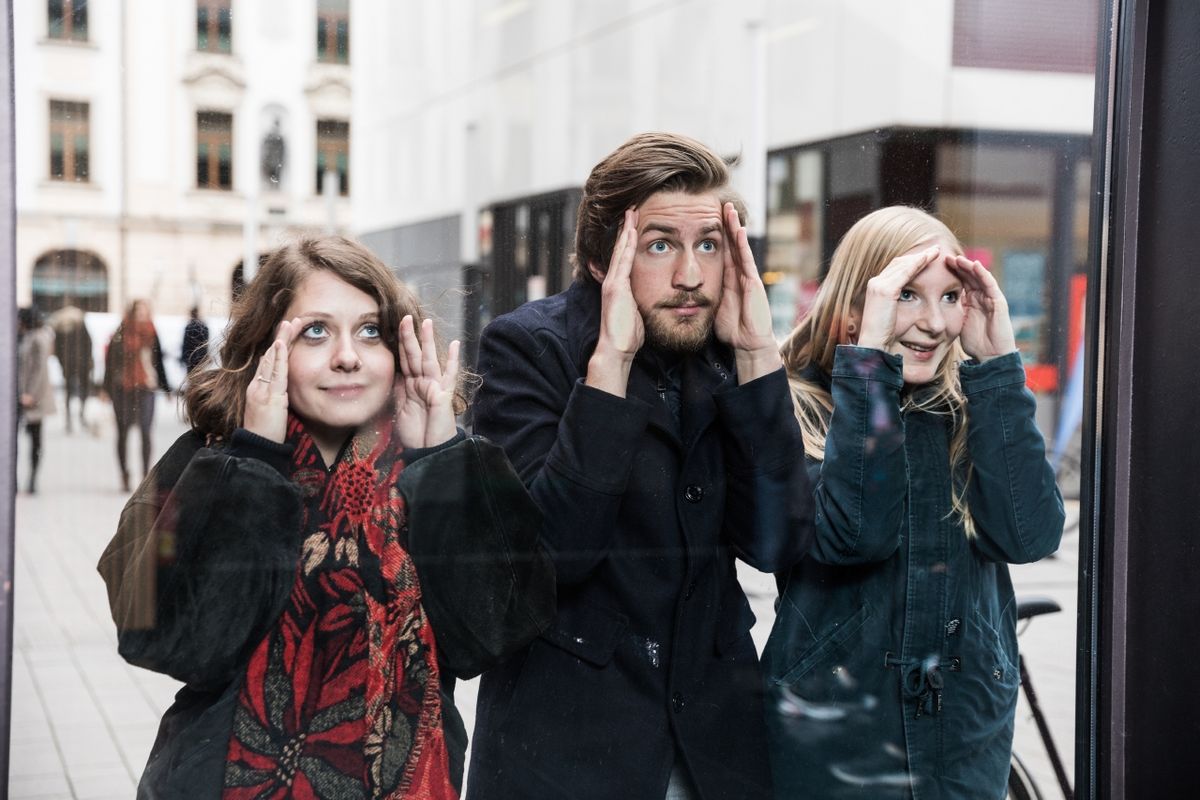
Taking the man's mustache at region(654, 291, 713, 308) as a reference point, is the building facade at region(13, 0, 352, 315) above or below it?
above

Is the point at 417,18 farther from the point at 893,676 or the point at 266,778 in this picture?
the point at 893,676

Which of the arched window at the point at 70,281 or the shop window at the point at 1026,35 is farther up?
the shop window at the point at 1026,35

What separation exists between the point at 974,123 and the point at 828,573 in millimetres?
1016

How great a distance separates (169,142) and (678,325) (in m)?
0.88

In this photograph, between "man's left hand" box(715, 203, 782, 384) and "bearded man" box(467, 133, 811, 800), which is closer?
"bearded man" box(467, 133, 811, 800)

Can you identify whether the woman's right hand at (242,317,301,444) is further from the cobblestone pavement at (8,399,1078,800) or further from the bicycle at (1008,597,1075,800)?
the bicycle at (1008,597,1075,800)

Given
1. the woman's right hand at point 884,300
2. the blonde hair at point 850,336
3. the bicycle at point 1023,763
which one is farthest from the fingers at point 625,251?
the bicycle at point 1023,763

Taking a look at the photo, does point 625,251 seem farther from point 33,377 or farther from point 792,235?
point 33,377

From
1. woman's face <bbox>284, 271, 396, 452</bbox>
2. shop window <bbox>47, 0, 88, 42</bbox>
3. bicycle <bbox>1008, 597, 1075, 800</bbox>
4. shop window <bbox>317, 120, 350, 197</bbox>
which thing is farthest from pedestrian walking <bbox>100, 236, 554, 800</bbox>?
Answer: bicycle <bbox>1008, 597, 1075, 800</bbox>

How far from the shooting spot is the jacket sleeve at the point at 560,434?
2.16m

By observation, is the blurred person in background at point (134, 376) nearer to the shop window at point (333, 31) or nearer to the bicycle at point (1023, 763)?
the shop window at point (333, 31)

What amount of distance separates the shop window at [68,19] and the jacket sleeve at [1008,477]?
1.68 meters

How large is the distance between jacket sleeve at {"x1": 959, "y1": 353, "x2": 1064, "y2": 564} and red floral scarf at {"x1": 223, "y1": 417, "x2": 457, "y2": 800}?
3.54 ft

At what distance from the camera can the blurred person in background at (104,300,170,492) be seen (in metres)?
2.07
